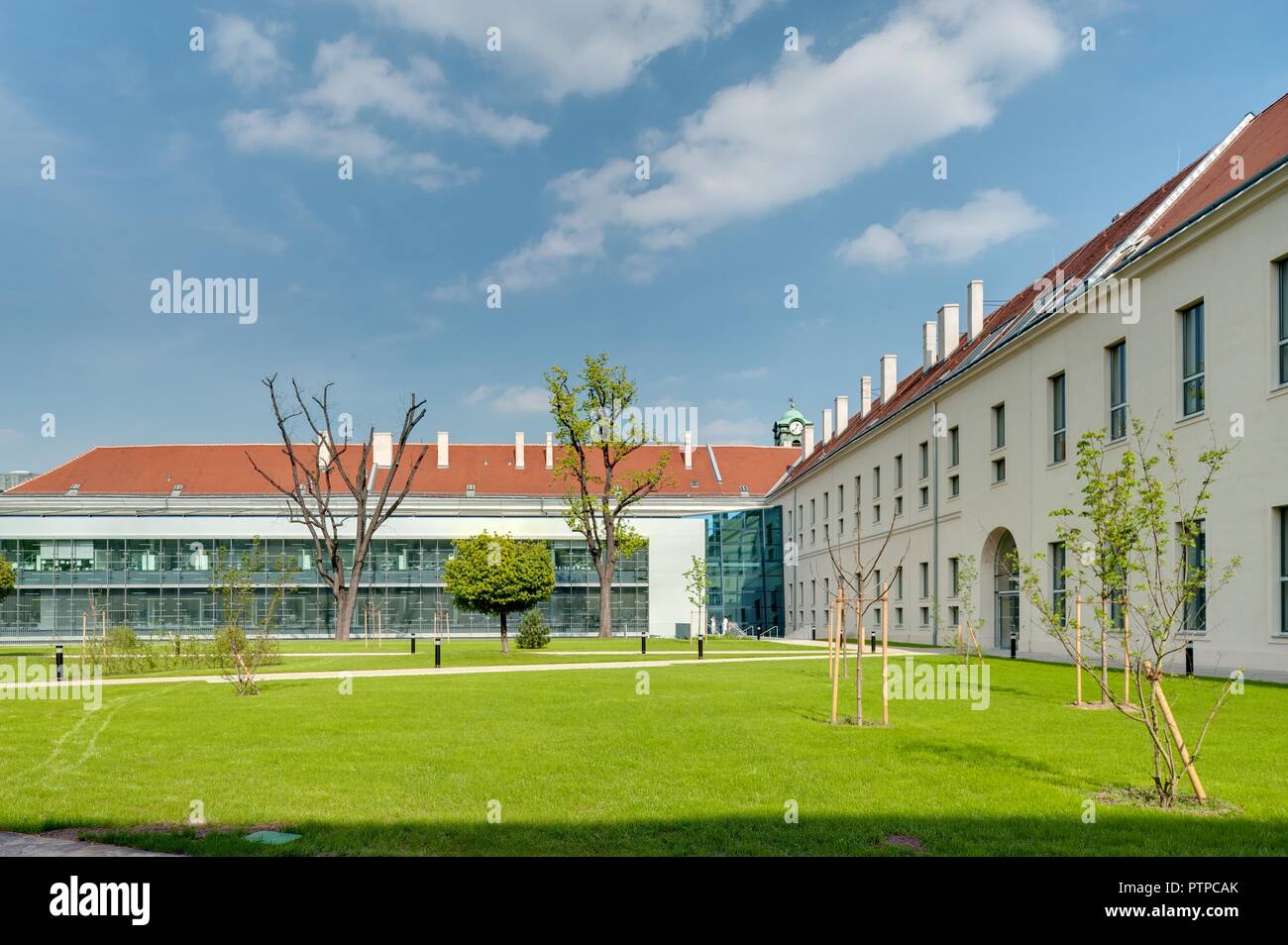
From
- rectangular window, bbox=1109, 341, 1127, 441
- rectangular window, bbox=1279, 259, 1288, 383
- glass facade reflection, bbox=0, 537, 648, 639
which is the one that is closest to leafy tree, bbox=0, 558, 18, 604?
glass facade reflection, bbox=0, 537, 648, 639

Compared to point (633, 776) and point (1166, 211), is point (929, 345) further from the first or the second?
point (633, 776)

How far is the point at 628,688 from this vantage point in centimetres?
1780

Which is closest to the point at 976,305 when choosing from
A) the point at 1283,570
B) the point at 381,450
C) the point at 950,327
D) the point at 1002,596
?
the point at 950,327

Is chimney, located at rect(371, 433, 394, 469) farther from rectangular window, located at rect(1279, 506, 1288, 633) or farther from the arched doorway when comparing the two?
rectangular window, located at rect(1279, 506, 1288, 633)

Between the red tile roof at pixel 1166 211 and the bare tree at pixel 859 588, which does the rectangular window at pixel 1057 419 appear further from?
the bare tree at pixel 859 588

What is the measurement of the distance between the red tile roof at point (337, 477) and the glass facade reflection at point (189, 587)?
11972 millimetres

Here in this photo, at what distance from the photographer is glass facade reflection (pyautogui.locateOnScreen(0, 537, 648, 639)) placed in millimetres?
49750

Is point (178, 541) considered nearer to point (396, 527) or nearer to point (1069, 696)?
point (396, 527)

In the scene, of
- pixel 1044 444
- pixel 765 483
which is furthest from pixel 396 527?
pixel 1044 444

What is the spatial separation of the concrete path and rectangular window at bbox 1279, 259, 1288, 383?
17.9 metres

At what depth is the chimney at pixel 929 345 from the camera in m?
41.1

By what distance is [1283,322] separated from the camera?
669 inches

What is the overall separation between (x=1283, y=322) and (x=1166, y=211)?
7.21 metres
